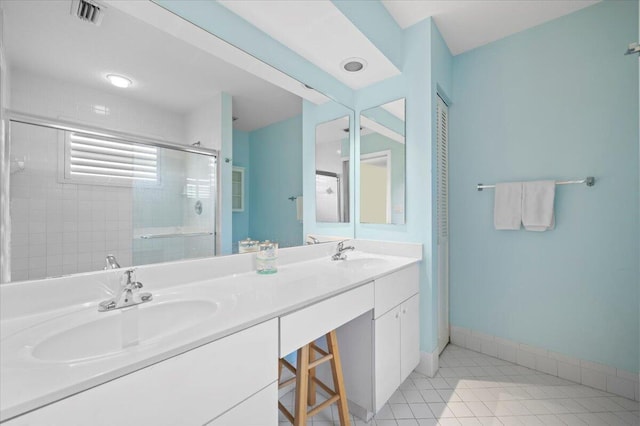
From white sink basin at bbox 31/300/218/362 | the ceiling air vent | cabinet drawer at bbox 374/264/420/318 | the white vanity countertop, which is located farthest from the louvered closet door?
the ceiling air vent

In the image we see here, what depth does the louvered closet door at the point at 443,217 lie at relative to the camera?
208 cm

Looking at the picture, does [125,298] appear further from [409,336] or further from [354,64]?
[354,64]

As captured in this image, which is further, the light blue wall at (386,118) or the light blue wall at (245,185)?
the light blue wall at (386,118)

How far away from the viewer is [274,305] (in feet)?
3.02

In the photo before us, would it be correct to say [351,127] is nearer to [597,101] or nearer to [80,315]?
[597,101]

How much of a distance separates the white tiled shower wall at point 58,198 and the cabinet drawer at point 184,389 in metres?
0.57

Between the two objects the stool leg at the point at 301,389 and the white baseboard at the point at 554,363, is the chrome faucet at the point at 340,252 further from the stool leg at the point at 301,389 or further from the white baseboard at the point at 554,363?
the white baseboard at the point at 554,363

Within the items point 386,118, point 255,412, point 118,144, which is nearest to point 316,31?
point 386,118

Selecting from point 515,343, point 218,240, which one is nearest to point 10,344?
point 218,240

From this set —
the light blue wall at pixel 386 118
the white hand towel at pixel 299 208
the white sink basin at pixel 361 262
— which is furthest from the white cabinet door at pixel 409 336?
the light blue wall at pixel 386 118

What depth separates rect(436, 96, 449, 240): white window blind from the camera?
2075mm

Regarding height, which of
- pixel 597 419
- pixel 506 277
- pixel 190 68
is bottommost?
pixel 597 419

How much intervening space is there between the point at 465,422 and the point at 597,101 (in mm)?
2118

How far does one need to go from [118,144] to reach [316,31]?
46.7 inches
